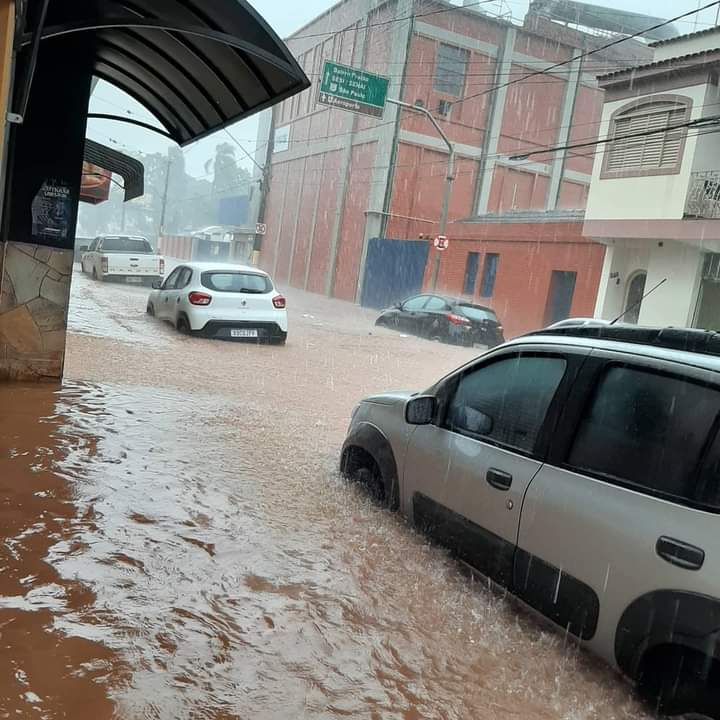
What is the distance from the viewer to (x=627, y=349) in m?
3.33

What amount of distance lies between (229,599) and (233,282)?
9823mm

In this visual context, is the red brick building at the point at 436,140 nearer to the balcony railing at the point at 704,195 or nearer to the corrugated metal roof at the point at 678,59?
the corrugated metal roof at the point at 678,59

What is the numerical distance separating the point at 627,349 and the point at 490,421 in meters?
0.86

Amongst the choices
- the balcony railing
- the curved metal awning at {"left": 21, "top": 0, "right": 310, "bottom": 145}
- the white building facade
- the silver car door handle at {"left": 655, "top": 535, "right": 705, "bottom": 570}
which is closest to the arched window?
the white building facade

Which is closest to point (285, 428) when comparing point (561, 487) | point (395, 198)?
point (561, 487)

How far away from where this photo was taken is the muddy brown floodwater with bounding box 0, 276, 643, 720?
300 centimetres

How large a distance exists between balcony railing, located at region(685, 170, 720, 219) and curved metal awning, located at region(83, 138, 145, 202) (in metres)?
13.1

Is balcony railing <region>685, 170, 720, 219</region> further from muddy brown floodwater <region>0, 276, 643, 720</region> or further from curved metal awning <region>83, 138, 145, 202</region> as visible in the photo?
muddy brown floodwater <region>0, 276, 643, 720</region>

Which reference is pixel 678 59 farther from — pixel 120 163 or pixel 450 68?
pixel 450 68

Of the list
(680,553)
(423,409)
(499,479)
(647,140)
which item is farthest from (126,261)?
(680,553)

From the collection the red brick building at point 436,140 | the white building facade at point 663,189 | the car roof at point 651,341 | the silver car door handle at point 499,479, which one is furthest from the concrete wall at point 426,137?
the silver car door handle at point 499,479

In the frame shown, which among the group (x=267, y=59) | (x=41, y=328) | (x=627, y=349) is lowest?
(x=41, y=328)

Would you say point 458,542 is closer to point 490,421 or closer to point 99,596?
point 490,421

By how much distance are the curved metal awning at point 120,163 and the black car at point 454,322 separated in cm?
811
